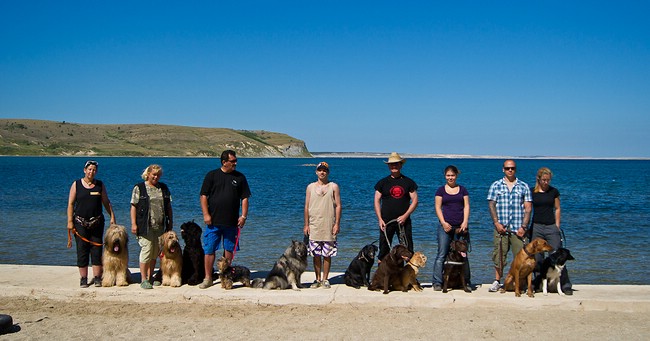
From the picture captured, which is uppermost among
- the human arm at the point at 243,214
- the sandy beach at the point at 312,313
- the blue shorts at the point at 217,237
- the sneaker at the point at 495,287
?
the human arm at the point at 243,214

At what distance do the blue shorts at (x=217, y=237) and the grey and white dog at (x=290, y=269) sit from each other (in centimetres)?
75

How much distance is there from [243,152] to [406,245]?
17402 centimetres

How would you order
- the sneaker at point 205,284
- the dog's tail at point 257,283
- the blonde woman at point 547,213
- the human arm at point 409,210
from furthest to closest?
the dog's tail at point 257,283 < the sneaker at point 205,284 < the human arm at point 409,210 < the blonde woman at point 547,213

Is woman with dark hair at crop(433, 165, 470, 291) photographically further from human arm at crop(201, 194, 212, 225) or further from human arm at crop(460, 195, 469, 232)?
human arm at crop(201, 194, 212, 225)

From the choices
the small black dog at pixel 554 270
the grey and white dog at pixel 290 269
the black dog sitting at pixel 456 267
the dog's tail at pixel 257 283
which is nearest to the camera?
the small black dog at pixel 554 270

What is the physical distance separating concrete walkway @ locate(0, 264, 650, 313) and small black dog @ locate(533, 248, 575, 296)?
166 mm

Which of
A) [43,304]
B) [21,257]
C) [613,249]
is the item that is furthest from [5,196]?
[613,249]

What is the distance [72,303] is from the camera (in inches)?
300

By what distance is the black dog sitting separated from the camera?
7.50m

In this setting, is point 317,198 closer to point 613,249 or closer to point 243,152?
point 613,249

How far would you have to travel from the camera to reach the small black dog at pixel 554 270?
24.2ft

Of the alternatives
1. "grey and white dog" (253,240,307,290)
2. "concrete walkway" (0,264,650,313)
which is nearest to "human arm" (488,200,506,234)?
"concrete walkway" (0,264,650,313)

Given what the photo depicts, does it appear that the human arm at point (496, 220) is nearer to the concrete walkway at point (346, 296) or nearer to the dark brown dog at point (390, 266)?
the concrete walkway at point (346, 296)

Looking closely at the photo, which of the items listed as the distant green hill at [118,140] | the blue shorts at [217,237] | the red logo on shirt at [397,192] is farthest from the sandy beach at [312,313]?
the distant green hill at [118,140]
